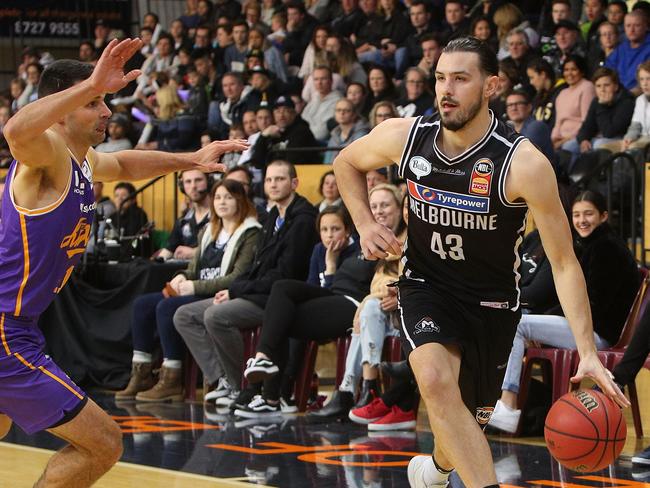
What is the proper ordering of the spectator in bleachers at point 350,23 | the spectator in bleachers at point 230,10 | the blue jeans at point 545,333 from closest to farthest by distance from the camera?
the blue jeans at point 545,333, the spectator in bleachers at point 350,23, the spectator in bleachers at point 230,10

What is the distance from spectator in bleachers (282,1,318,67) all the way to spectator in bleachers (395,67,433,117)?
Result: 4.02 metres

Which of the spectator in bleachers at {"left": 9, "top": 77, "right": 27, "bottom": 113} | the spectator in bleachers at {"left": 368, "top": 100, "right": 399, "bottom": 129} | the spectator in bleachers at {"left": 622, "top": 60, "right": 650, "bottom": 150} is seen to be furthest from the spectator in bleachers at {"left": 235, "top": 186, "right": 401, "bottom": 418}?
the spectator in bleachers at {"left": 9, "top": 77, "right": 27, "bottom": 113}

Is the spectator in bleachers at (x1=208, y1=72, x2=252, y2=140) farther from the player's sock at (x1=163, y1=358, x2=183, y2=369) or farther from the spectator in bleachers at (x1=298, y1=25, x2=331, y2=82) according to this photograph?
the player's sock at (x1=163, y1=358, x2=183, y2=369)

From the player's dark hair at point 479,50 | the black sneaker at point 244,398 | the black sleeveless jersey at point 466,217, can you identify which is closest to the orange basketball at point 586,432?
the black sleeveless jersey at point 466,217

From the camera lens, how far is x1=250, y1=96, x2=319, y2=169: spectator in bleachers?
1197cm

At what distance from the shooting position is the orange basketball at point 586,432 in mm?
4754

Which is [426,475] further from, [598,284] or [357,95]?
[357,95]

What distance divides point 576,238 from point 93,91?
4621 mm

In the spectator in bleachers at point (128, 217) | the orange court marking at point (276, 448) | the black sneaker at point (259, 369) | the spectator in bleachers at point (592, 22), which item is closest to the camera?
the orange court marking at point (276, 448)

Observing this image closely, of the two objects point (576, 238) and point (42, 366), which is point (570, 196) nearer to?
point (576, 238)

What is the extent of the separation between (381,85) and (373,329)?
477 cm

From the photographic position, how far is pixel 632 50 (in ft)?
37.3

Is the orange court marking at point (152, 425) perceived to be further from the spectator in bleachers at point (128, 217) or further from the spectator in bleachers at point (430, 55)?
the spectator in bleachers at point (430, 55)

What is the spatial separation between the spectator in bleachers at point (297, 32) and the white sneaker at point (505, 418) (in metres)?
8.73
